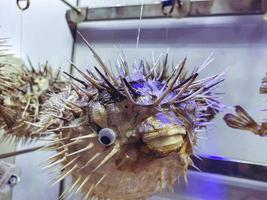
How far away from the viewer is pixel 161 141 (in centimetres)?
54

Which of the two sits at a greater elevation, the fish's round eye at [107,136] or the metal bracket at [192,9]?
the metal bracket at [192,9]

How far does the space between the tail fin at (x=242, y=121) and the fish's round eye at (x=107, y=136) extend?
1.47 ft

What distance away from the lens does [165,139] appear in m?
0.54

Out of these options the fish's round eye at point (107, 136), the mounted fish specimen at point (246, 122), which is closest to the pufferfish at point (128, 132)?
the fish's round eye at point (107, 136)

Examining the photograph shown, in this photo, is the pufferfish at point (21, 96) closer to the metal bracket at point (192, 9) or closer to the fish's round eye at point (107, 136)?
the metal bracket at point (192, 9)

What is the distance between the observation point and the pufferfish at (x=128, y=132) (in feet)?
1.80

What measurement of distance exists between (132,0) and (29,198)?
708 millimetres

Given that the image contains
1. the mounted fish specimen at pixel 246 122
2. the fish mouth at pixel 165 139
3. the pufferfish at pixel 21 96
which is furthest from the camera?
the pufferfish at pixel 21 96

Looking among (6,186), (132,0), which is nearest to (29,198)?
(6,186)

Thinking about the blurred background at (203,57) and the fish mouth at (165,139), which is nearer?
the fish mouth at (165,139)

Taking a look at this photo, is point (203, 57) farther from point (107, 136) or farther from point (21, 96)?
point (107, 136)

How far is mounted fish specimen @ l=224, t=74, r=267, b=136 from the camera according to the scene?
881 mm

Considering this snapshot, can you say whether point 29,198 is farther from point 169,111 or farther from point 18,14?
point 169,111

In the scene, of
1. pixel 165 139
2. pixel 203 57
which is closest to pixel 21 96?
pixel 203 57
